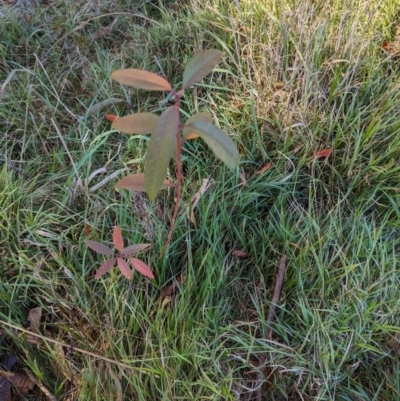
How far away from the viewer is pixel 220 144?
96 cm

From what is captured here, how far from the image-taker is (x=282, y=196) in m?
1.57

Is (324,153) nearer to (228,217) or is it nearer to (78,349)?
(228,217)

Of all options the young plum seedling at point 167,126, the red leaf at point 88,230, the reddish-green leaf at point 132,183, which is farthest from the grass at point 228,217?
the young plum seedling at point 167,126

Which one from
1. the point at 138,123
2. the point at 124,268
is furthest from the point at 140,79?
the point at 124,268

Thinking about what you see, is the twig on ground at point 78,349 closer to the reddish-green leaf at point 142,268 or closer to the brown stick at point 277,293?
the reddish-green leaf at point 142,268

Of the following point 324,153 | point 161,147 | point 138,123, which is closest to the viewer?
point 161,147

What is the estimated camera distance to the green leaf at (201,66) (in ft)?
3.20

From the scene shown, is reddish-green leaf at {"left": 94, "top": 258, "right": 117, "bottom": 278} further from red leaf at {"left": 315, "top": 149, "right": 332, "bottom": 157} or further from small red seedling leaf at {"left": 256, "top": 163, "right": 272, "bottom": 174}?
red leaf at {"left": 315, "top": 149, "right": 332, "bottom": 157}

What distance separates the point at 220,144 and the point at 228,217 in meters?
0.58

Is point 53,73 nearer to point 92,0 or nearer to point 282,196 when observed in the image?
point 92,0

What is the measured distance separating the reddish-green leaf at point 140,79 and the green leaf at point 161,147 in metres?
0.09

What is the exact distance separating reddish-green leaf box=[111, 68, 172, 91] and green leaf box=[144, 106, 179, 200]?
0.29 feet

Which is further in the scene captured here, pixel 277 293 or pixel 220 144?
pixel 277 293

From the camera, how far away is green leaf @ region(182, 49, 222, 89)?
975mm
